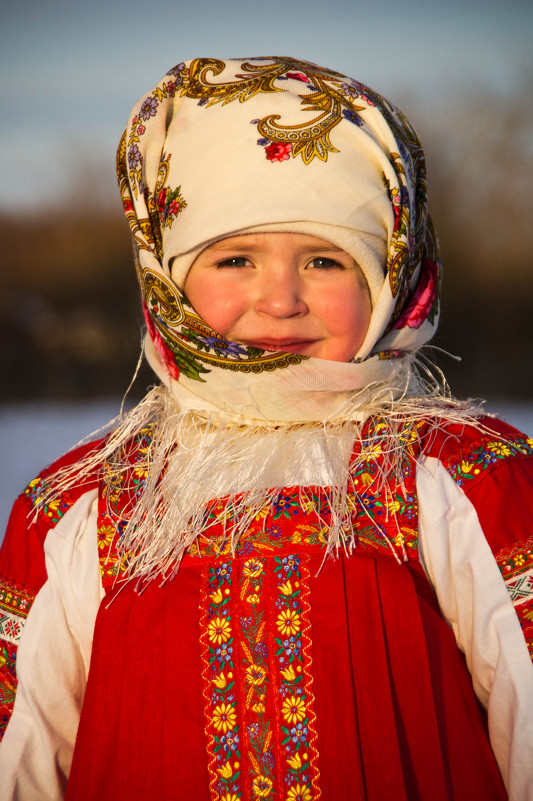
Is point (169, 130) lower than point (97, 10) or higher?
lower

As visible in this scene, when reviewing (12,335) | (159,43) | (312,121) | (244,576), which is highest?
(159,43)

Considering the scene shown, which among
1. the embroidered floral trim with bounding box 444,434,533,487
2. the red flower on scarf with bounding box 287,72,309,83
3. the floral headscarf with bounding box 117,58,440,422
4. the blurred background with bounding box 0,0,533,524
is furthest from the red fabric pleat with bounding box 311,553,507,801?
the blurred background with bounding box 0,0,533,524

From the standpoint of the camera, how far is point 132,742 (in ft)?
2.96

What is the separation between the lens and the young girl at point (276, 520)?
89 centimetres

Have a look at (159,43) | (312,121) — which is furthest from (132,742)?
(159,43)

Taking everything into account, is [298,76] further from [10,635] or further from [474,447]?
[10,635]

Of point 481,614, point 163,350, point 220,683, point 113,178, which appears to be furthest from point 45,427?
point 481,614

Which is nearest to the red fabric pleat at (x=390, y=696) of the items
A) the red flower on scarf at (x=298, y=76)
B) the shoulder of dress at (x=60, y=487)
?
the shoulder of dress at (x=60, y=487)

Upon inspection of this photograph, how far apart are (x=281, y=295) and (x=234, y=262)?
0.34ft

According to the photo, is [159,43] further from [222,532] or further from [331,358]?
[222,532]

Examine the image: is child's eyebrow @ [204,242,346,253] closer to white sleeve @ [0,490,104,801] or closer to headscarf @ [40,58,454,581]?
headscarf @ [40,58,454,581]

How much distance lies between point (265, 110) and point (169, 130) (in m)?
0.16

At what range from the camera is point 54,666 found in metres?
1.00

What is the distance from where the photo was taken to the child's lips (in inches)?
40.6
